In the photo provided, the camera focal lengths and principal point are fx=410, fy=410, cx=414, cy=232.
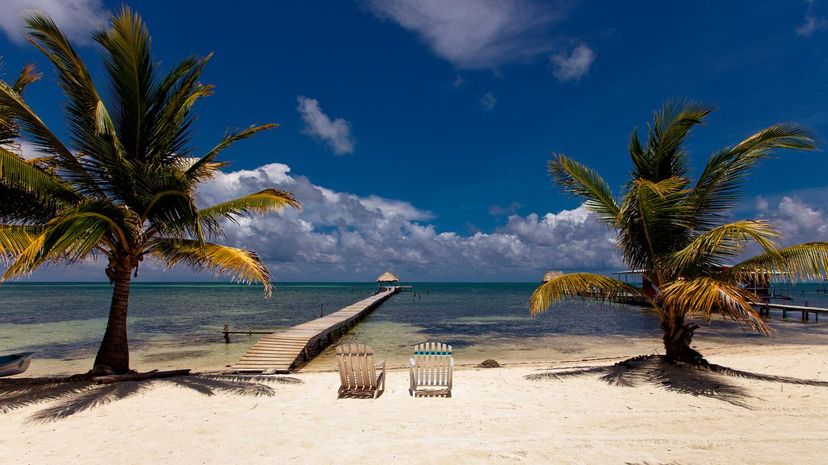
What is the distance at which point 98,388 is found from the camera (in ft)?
24.3

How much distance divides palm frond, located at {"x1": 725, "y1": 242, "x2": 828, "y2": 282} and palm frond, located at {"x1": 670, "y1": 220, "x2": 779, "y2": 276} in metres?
0.32

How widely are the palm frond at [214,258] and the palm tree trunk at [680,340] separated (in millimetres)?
7908

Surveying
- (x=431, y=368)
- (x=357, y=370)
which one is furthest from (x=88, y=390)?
(x=431, y=368)

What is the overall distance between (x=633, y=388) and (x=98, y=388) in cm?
966

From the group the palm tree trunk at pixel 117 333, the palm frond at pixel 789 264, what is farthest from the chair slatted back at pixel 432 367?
the palm tree trunk at pixel 117 333

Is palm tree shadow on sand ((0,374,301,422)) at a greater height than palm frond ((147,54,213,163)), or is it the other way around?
palm frond ((147,54,213,163))

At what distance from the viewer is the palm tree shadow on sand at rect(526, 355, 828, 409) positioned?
6899 mm

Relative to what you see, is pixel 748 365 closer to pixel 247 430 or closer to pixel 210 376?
pixel 247 430

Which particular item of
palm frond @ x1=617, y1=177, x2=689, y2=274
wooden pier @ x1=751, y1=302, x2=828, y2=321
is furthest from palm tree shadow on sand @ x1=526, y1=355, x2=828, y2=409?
wooden pier @ x1=751, y1=302, x2=828, y2=321

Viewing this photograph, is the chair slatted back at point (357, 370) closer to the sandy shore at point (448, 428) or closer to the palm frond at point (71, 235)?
the sandy shore at point (448, 428)

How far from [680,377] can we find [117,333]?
1109 centimetres

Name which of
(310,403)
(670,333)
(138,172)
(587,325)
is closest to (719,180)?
(670,333)

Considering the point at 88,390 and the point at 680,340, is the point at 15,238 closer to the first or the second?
the point at 88,390

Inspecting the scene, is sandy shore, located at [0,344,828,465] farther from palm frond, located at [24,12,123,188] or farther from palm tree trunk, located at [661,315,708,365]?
palm frond, located at [24,12,123,188]
